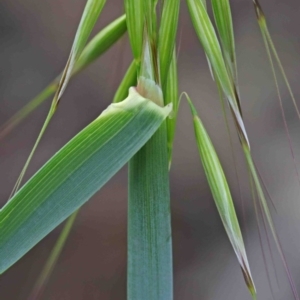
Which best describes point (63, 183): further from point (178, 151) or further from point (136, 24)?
point (178, 151)

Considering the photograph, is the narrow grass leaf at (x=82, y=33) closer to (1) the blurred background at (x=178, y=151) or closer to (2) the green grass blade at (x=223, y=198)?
(2) the green grass blade at (x=223, y=198)

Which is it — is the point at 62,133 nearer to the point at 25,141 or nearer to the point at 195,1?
the point at 25,141

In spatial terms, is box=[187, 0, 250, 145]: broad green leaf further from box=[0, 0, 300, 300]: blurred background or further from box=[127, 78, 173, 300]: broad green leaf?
box=[0, 0, 300, 300]: blurred background

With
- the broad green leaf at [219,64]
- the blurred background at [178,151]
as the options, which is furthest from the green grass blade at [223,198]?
the blurred background at [178,151]

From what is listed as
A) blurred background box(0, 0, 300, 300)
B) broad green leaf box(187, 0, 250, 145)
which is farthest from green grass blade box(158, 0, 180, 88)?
blurred background box(0, 0, 300, 300)

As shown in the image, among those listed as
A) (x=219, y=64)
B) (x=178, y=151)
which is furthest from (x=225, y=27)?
(x=178, y=151)

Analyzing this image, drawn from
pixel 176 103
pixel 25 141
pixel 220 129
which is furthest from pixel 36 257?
pixel 176 103
